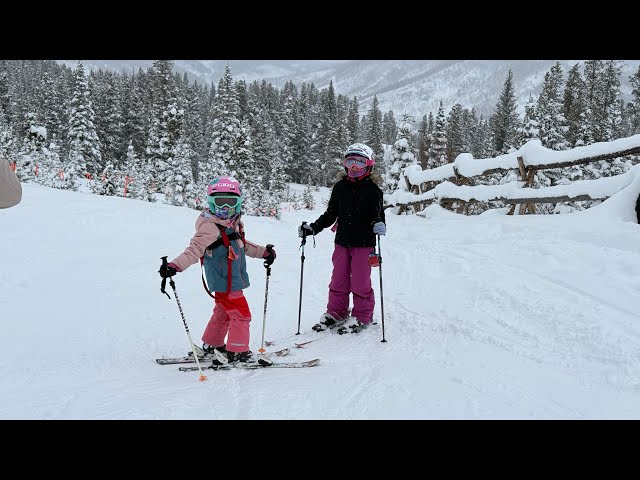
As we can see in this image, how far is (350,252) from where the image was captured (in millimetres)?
5500

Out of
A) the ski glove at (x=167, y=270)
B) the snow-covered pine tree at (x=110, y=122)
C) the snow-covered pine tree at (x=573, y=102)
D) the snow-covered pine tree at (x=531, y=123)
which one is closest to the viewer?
the ski glove at (x=167, y=270)

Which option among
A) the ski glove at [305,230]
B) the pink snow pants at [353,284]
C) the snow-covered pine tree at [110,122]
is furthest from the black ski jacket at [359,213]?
the snow-covered pine tree at [110,122]

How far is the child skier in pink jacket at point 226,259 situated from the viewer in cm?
417

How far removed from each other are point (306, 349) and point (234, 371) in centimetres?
105

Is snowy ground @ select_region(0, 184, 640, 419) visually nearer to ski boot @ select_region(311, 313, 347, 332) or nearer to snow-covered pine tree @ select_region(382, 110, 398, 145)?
ski boot @ select_region(311, 313, 347, 332)

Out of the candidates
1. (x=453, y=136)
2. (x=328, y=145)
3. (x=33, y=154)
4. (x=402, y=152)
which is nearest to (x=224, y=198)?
(x=402, y=152)

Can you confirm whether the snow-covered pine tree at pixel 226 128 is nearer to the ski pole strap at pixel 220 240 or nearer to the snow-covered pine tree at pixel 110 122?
the snow-covered pine tree at pixel 110 122

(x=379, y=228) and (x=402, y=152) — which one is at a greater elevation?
(x=402, y=152)

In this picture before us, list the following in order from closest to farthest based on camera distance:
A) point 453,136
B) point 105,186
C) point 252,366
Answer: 1. point 252,366
2. point 105,186
3. point 453,136

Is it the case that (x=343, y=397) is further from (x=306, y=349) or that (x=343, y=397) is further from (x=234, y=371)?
(x=306, y=349)

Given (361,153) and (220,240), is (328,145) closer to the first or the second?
(361,153)

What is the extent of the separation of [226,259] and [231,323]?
0.64 m

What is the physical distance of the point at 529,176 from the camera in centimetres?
1093

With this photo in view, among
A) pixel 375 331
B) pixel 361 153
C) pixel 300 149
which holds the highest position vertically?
pixel 300 149
